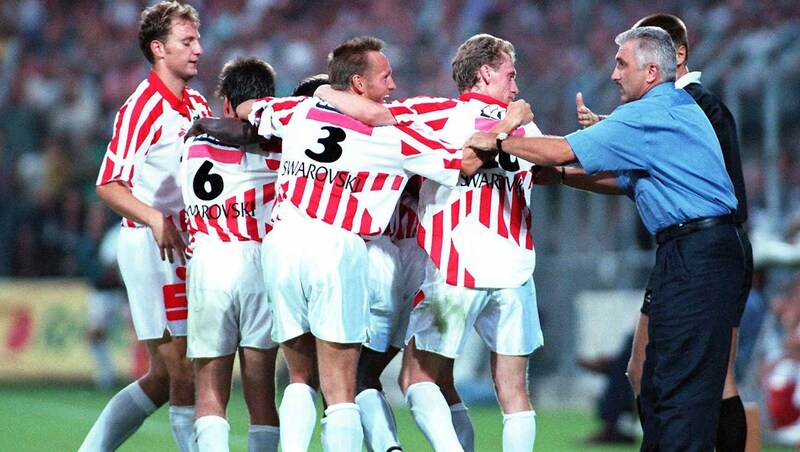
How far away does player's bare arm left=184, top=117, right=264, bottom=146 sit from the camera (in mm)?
6043

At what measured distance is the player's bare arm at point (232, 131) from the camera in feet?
19.8

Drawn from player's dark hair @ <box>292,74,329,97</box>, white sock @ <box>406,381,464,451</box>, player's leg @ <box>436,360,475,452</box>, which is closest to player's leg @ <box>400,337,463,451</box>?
white sock @ <box>406,381,464,451</box>

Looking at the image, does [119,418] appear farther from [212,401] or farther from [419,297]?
[419,297]

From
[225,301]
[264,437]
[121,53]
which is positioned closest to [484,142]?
[225,301]

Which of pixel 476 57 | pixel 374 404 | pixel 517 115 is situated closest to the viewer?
pixel 517 115

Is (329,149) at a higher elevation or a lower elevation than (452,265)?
higher

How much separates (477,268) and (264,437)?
138 cm

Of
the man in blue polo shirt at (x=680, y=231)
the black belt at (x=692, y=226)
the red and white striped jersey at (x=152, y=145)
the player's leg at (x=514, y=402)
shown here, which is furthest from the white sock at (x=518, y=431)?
the red and white striped jersey at (x=152, y=145)

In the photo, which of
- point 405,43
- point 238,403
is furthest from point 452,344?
point 405,43

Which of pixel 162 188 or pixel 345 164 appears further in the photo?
pixel 162 188

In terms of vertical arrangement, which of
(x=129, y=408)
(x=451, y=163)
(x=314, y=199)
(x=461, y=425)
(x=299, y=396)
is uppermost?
(x=451, y=163)

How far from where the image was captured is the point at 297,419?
18.7 feet

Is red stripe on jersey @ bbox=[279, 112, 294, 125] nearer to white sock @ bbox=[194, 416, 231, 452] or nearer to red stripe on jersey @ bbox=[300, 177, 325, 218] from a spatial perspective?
red stripe on jersey @ bbox=[300, 177, 325, 218]

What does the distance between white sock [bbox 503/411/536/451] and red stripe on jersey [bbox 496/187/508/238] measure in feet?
2.93
